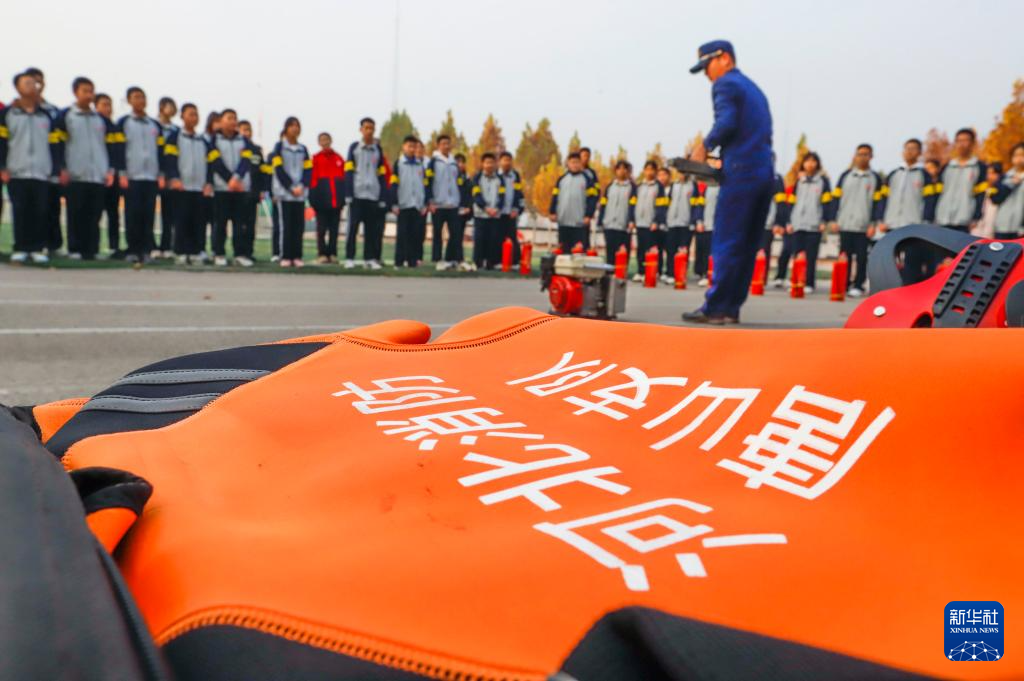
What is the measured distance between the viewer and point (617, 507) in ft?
3.40

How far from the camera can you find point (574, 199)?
44.3ft

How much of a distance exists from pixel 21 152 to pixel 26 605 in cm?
1002

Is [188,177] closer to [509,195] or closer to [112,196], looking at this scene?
[112,196]

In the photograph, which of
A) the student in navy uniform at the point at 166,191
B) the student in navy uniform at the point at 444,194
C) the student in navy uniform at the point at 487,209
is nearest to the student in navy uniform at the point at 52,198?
the student in navy uniform at the point at 166,191

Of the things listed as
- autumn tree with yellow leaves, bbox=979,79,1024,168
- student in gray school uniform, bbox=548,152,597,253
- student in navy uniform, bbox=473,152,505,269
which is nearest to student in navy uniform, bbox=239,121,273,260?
student in navy uniform, bbox=473,152,505,269

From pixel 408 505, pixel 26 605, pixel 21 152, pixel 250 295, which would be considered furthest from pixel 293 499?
pixel 21 152

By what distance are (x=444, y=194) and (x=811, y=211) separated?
6306 millimetres

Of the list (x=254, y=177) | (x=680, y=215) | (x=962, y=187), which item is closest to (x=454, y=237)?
(x=254, y=177)

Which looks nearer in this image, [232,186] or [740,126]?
[740,126]

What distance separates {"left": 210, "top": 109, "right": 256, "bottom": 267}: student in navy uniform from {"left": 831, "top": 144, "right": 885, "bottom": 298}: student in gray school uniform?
9.01 metres

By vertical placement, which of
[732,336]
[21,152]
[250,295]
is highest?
[21,152]

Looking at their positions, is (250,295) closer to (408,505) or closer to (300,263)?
(300,263)

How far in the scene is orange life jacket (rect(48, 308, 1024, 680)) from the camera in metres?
0.80

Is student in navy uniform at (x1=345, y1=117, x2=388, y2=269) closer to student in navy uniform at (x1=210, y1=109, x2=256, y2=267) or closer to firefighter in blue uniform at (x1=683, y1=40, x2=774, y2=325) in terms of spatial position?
student in navy uniform at (x1=210, y1=109, x2=256, y2=267)
